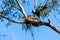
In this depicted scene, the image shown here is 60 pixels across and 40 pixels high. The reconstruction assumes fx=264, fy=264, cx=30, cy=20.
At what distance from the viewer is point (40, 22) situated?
9180 mm

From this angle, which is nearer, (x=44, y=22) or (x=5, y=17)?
(x=44, y=22)

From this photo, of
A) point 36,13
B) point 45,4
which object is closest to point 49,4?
point 45,4

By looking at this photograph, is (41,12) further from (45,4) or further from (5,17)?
(5,17)

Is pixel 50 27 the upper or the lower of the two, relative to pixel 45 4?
lower

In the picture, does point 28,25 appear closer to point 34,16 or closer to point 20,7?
point 34,16

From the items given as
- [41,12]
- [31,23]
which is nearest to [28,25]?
[31,23]

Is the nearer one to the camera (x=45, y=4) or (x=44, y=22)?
(x=44, y=22)

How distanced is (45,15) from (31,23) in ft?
2.79

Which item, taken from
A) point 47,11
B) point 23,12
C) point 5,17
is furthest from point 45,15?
point 5,17

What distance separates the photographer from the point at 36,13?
9281 millimetres

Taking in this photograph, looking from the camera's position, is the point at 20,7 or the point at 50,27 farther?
the point at 20,7

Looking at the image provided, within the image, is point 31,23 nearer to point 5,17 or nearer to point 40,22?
point 40,22

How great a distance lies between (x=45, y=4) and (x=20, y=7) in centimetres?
95

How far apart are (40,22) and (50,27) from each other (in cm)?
43
